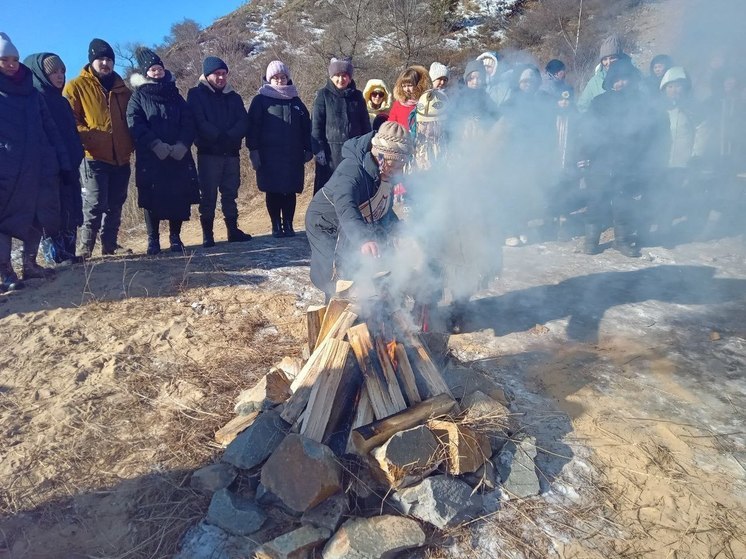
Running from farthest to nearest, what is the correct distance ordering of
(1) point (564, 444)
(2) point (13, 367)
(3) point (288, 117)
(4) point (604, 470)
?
(3) point (288, 117) → (2) point (13, 367) → (1) point (564, 444) → (4) point (604, 470)

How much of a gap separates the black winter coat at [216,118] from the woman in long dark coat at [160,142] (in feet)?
0.43

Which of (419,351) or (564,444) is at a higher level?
(419,351)

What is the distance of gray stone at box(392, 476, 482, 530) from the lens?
227cm

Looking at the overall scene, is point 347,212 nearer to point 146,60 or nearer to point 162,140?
point 162,140

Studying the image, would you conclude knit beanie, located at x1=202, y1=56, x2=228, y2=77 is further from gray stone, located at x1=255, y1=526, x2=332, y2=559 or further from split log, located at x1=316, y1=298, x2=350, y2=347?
gray stone, located at x1=255, y1=526, x2=332, y2=559

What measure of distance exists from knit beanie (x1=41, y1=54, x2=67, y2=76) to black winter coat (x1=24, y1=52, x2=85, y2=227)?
0.03m

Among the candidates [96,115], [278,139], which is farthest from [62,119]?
[278,139]

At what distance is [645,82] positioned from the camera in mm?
6098

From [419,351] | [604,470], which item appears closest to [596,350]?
[604,470]

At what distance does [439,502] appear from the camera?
228 centimetres

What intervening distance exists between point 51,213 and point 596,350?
5.15 meters

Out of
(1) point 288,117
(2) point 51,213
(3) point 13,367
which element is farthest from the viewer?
(1) point 288,117

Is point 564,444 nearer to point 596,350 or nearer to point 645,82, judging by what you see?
point 596,350

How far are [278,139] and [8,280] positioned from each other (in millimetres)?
3146
